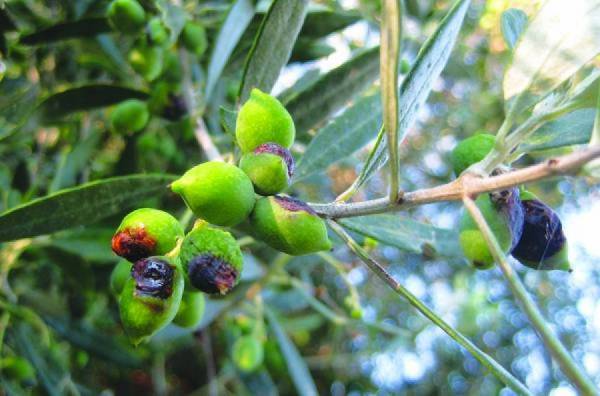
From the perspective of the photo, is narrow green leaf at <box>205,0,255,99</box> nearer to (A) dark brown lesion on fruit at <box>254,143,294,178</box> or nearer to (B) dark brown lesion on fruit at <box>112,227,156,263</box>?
(A) dark brown lesion on fruit at <box>254,143,294,178</box>

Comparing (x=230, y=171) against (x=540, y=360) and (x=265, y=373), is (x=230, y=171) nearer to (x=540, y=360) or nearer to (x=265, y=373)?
(x=265, y=373)

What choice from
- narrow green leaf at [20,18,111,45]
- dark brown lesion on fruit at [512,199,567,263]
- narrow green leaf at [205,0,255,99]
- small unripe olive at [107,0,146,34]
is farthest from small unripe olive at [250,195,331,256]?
narrow green leaf at [20,18,111,45]

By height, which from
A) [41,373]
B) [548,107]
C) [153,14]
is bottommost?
[41,373]

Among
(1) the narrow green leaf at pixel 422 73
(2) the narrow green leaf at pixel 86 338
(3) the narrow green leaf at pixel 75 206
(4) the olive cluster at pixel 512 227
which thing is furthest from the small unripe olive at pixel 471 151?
(2) the narrow green leaf at pixel 86 338

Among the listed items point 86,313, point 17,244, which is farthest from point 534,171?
point 86,313

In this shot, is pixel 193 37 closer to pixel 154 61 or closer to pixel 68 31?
pixel 154 61

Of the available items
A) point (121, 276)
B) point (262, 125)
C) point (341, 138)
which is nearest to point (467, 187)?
point (262, 125)
